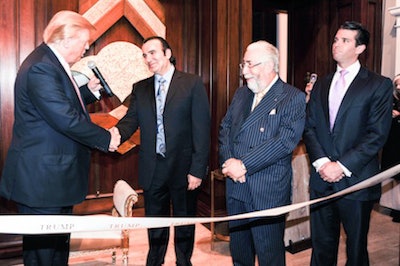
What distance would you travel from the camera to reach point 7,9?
297cm

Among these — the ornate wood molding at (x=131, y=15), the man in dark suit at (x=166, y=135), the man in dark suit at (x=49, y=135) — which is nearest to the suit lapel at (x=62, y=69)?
the man in dark suit at (x=49, y=135)

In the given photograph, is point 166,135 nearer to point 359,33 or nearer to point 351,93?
point 351,93

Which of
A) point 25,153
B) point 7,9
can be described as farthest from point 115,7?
point 25,153

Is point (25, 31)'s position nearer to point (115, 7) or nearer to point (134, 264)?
point (115, 7)

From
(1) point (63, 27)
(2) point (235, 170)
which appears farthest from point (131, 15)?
(2) point (235, 170)

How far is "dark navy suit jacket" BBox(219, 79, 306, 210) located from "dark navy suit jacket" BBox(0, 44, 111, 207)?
0.82 m

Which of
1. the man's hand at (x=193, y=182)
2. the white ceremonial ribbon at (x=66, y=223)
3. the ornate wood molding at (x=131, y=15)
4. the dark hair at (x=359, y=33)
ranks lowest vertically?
the man's hand at (x=193, y=182)

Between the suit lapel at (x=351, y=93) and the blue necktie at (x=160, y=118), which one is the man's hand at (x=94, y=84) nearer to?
the blue necktie at (x=160, y=118)

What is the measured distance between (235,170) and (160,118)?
2.17 feet

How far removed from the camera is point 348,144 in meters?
2.18

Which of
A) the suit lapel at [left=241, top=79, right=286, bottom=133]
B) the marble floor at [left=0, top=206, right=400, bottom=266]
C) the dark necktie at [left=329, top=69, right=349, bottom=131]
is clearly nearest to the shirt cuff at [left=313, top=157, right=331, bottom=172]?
the dark necktie at [left=329, top=69, right=349, bottom=131]

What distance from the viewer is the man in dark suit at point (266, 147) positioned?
2.00m

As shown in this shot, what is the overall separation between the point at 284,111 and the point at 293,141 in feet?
0.53

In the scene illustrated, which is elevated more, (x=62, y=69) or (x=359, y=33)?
(x=359, y=33)
